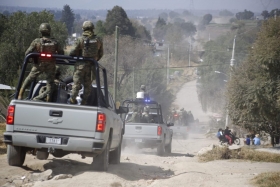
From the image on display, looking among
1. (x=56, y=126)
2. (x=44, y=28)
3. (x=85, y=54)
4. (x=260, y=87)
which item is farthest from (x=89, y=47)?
(x=260, y=87)

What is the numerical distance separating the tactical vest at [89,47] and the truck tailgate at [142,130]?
9694 mm

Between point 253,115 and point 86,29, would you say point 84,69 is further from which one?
point 253,115

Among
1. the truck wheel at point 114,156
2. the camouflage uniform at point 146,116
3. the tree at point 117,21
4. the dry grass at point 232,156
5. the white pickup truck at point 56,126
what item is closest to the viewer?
the white pickup truck at point 56,126

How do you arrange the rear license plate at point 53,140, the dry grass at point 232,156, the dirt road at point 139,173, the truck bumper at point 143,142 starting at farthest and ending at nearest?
the truck bumper at point 143,142 → the dry grass at point 232,156 → the rear license plate at point 53,140 → the dirt road at point 139,173

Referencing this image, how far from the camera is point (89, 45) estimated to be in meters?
11.6

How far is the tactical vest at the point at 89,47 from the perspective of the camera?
1155cm

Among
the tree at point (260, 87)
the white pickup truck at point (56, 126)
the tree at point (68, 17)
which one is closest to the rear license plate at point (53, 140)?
the white pickup truck at point (56, 126)

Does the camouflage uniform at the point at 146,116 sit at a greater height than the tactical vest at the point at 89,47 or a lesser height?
lesser

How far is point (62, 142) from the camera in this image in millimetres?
10766

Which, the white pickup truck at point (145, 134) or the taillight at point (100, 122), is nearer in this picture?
the taillight at point (100, 122)

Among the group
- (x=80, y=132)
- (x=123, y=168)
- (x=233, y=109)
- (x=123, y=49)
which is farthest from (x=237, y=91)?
(x=123, y=49)

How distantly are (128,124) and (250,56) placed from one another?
13.6 meters

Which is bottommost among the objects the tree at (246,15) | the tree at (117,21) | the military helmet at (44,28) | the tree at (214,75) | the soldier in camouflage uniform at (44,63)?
the tree at (214,75)

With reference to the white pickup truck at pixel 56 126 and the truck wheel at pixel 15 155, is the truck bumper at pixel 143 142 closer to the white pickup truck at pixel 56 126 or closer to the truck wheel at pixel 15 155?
the truck wheel at pixel 15 155
